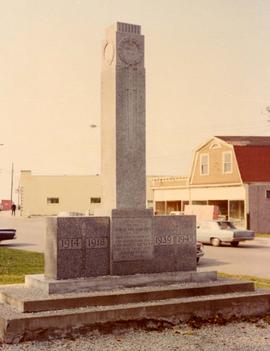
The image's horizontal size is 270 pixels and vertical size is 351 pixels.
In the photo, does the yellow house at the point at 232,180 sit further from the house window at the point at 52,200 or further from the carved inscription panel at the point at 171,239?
the house window at the point at 52,200

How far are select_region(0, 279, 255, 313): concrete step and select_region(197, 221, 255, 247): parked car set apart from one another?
55.7ft

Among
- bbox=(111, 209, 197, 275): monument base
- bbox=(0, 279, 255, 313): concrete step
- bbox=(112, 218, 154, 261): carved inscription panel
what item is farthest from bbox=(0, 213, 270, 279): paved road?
bbox=(112, 218, 154, 261): carved inscription panel

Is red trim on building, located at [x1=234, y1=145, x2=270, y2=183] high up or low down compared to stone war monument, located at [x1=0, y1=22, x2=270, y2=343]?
up

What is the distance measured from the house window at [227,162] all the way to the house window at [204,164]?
2.34m

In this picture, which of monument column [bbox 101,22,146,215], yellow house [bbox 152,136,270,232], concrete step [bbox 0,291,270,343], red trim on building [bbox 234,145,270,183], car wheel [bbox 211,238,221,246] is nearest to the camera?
concrete step [bbox 0,291,270,343]

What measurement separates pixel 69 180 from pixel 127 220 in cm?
6752

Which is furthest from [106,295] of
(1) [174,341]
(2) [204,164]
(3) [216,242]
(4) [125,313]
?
(2) [204,164]

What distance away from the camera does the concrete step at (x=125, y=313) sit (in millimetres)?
8641

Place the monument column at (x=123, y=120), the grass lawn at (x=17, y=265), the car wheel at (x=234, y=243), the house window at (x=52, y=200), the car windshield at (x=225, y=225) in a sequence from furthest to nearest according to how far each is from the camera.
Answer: the house window at (x=52, y=200), the car windshield at (x=225, y=225), the car wheel at (x=234, y=243), the grass lawn at (x=17, y=265), the monument column at (x=123, y=120)

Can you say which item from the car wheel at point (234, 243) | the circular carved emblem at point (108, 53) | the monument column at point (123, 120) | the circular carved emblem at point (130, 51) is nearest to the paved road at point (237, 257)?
the car wheel at point (234, 243)

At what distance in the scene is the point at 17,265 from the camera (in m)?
18.8

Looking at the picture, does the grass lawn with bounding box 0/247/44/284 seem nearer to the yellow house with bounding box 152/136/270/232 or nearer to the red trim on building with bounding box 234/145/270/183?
the yellow house with bounding box 152/136/270/232

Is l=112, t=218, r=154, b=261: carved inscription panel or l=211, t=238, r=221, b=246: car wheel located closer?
l=112, t=218, r=154, b=261: carved inscription panel

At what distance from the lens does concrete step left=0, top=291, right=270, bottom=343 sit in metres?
8.64
